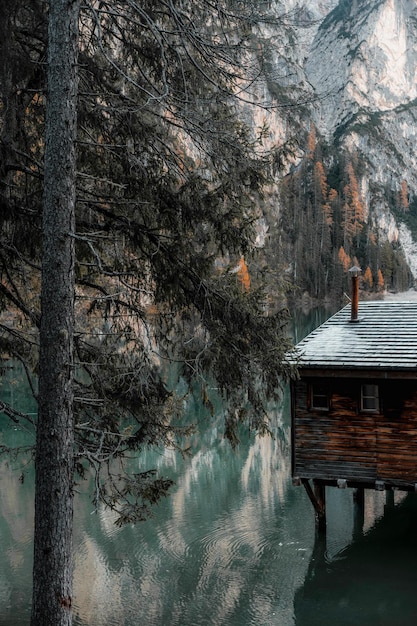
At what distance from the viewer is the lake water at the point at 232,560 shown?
1220 cm

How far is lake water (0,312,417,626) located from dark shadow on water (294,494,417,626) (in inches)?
0.8

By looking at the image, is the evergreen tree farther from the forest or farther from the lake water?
the lake water

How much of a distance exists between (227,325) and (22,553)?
1053 centimetres

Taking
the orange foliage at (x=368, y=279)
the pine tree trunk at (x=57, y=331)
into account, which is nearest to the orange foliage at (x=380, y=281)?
the orange foliage at (x=368, y=279)

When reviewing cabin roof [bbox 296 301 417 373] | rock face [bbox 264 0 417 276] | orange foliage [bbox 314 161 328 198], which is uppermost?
rock face [bbox 264 0 417 276]

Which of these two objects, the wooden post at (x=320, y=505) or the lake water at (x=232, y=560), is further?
the wooden post at (x=320, y=505)

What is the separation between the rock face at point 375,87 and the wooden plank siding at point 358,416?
161 meters

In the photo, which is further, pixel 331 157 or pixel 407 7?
pixel 407 7

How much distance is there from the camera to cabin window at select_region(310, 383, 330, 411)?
14375 millimetres

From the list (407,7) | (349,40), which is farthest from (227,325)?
(407,7)

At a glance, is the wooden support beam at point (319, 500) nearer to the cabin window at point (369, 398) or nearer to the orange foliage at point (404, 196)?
the cabin window at point (369, 398)

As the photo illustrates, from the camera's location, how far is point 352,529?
1659cm

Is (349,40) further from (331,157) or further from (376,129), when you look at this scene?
(331,157)

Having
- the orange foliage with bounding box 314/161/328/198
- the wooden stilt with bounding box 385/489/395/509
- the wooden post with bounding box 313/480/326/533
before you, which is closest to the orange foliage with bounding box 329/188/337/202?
the orange foliage with bounding box 314/161/328/198
